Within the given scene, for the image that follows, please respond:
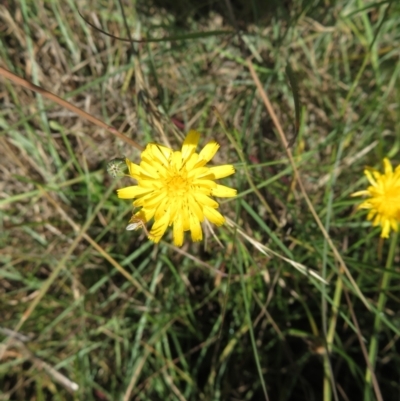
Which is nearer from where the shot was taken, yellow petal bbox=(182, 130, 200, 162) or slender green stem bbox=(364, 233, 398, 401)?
yellow petal bbox=(182, 130, 200, 162)

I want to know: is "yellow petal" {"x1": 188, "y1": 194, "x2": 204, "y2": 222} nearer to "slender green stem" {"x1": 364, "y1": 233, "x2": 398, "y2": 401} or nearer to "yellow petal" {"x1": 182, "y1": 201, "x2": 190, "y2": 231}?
"yellow petal" {"x1": 182, "y1": 201, "x2": 190, "y2": 231}

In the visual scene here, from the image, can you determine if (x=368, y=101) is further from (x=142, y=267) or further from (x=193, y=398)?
(x=193, y=398)

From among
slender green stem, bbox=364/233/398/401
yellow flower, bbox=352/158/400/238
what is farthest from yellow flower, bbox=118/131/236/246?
slender green stem, bbox=364/233/398/401

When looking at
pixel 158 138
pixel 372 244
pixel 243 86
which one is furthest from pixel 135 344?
pixel 243 86

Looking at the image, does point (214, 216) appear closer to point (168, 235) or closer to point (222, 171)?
point (222, 171)

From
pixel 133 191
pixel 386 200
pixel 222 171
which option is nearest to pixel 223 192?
pixel 222 171
